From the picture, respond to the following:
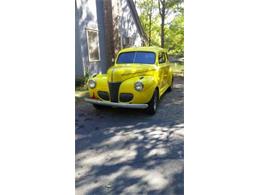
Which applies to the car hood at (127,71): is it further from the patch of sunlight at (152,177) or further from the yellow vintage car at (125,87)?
the patch of sunlight at (152,177)

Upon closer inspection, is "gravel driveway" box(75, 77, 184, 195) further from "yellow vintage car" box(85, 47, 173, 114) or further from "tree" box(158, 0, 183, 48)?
"tree" box(158, 0, 183, 48)

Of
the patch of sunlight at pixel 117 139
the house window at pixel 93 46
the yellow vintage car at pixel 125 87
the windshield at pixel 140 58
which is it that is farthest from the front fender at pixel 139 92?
the patch of sunlight at pixel 117 139

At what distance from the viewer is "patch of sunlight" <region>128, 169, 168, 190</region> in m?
1.44

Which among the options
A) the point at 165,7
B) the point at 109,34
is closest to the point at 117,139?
the point at 109,34

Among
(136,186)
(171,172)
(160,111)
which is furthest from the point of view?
(160,111)

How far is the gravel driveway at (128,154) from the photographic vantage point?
145cm

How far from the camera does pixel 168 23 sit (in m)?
1.56

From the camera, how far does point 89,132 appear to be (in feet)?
6.76

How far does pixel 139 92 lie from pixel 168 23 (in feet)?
3.98
